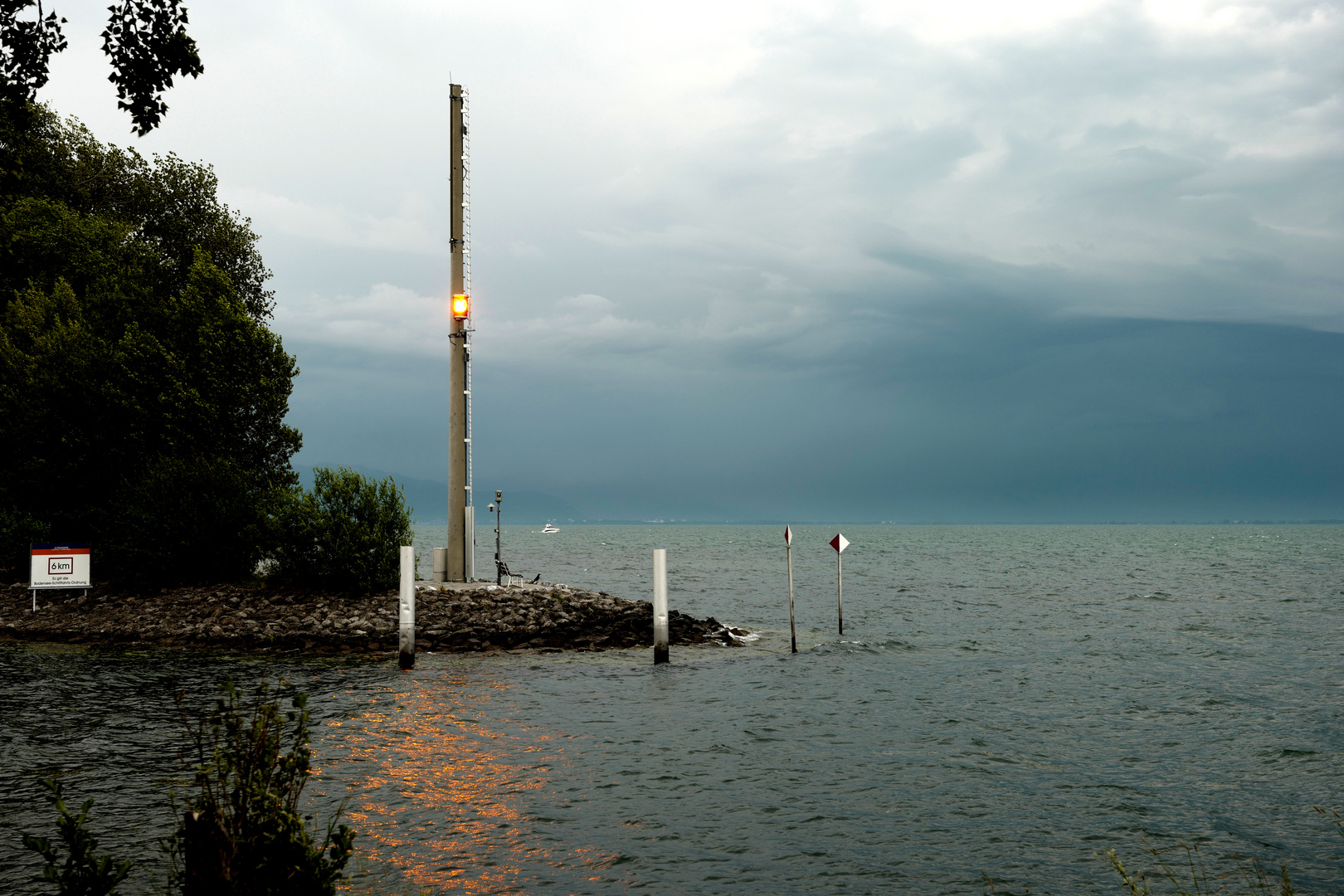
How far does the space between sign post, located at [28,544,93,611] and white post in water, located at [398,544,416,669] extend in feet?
42.7

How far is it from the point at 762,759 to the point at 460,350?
15.3 meters

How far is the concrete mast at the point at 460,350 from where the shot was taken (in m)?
26.1

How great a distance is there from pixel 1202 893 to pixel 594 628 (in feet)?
61.0

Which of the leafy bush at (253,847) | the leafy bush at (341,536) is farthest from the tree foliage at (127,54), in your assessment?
the leafy bush at (341,536)

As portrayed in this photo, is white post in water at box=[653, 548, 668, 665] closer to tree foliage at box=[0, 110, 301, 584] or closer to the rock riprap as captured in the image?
the rock riprap

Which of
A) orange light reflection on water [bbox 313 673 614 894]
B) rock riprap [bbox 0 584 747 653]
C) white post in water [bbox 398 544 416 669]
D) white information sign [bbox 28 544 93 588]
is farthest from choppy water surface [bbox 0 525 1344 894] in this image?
white information sign [bbox 28 544 93 588]

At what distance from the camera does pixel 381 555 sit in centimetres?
2764

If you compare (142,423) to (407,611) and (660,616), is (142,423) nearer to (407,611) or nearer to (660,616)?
(407,611)

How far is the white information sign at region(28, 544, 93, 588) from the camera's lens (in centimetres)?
2797

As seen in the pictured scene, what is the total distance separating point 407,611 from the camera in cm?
2109

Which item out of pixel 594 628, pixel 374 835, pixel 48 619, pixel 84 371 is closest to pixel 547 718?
pixel 374 835

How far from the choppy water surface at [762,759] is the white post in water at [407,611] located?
1.86ft

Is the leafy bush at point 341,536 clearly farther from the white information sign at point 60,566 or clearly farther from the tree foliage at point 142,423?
the white information sign at point 60,566

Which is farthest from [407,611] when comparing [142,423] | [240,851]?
[240,851]
